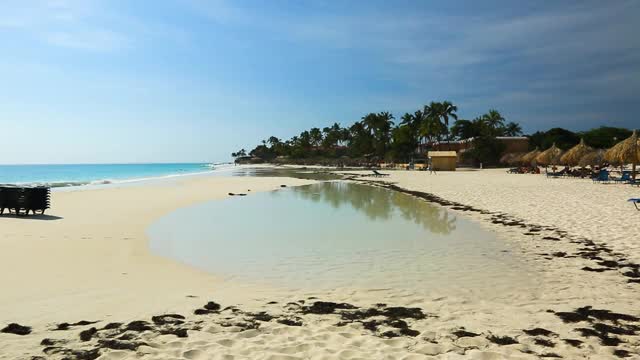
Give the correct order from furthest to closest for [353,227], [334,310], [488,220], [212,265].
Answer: [488,220], [353,227], [212,265], [334,310]

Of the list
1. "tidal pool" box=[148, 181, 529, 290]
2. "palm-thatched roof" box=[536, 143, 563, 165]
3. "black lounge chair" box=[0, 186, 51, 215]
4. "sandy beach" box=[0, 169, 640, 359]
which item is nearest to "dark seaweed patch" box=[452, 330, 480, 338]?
"sandy beach" box=[0, 169, 640, 359]

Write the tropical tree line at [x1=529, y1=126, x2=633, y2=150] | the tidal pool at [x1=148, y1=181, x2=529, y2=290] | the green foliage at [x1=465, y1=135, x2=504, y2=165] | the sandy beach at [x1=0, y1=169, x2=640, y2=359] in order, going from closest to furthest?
1. the sandy beach at [x1=0, y1=169, x2=640, y2=359]
2. the tidal pool at [x1=148, y1=181, x2=529, y2=290]
3. the green foliage at [x1=465, y1=135, x2=504, y2=165]
4. the tropical tree line at [x1=529, y1=126, x2=633, y2=150]

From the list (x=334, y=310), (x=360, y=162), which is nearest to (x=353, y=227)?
(x=334, y=310)

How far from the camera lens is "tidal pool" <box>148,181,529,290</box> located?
310 inches

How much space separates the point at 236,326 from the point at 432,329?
7.50 feet

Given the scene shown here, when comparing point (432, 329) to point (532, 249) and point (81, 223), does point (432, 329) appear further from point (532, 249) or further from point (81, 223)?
point (81, 223)

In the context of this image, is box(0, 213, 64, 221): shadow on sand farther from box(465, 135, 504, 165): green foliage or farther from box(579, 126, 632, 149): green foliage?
box(579, 126, 632, 149): green foliage

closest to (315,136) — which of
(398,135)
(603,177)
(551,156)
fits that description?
(398,135)

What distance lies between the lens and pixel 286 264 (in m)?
8.95

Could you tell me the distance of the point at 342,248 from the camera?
10648mm

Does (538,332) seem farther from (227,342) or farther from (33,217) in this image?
(33,217)

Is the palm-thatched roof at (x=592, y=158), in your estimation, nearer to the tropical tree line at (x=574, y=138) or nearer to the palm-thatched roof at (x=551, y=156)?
the palm-thatched roof at (x=551, y=156)

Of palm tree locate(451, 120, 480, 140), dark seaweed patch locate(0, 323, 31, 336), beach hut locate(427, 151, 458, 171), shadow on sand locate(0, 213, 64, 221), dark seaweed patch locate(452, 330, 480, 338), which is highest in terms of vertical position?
palm tree locate(451, 120, 480, 140)

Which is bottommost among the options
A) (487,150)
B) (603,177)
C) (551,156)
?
(603,177)
